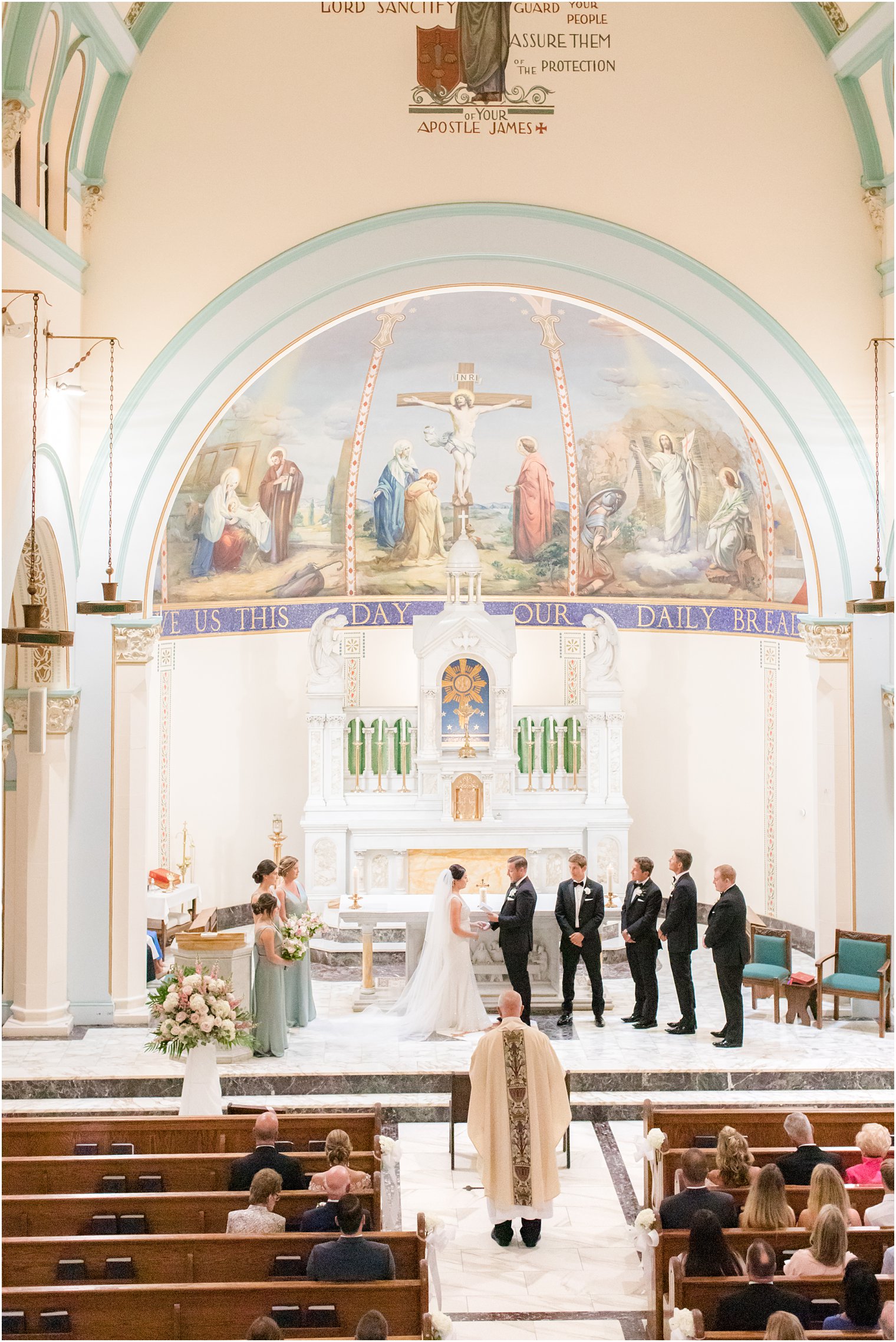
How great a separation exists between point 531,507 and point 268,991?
860 cm

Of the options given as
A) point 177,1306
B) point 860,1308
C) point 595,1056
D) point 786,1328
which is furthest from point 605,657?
point 786,1328

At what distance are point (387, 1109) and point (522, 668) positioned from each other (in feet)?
27.5

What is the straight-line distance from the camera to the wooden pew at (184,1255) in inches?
265

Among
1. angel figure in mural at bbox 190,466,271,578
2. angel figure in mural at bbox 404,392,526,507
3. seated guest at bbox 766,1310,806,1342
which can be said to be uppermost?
angel figure in mural at bbox 404,392,526,507

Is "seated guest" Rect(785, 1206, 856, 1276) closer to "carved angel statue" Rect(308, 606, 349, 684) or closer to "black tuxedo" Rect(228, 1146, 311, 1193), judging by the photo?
"black tuxedo" Rect(228, 1146, 311, 1193)

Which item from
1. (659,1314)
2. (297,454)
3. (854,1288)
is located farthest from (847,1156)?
(297,454)

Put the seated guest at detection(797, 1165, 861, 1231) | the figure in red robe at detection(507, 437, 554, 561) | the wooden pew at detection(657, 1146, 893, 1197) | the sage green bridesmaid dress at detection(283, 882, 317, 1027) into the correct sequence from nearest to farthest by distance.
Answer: the seated guest at detection(797, 1165, 861, 1231) → the wooden pew at detection(657, 1146, 893, 1197) → the sage green bridesmaid dress at detection(283, 882, 317, 1027) → the figure in red robe at detection(507, 437, 554, 561)

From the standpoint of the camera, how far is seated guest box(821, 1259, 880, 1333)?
594cm

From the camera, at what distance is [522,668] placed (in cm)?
1864

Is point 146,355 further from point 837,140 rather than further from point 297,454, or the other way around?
point 837,140

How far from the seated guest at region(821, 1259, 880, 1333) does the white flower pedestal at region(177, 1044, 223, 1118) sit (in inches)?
200

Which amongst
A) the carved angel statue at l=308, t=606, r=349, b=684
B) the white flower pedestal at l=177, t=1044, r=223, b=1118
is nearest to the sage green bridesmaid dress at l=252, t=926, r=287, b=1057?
the white flower pedestal at l=177, t=1044, r=223, b=1118

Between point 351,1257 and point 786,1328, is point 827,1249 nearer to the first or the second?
point 786,1328

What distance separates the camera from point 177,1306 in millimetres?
6070
